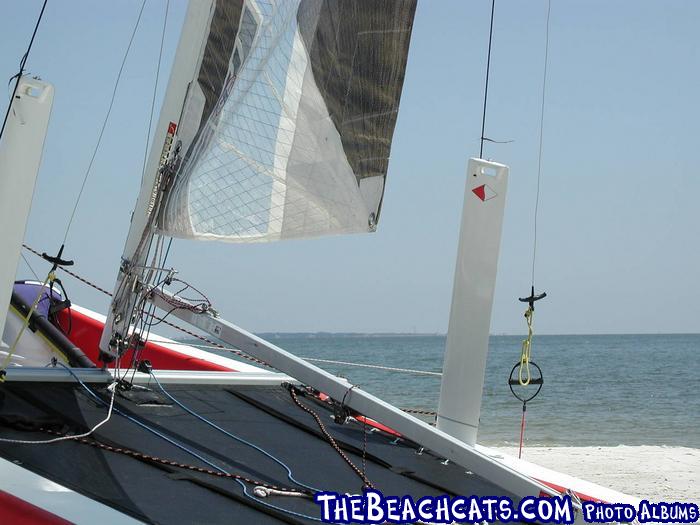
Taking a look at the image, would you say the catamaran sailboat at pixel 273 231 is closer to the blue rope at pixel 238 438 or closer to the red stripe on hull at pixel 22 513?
the blue rope at pixel 238 438

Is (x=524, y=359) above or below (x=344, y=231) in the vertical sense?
below

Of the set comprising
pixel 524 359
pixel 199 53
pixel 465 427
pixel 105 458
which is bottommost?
pixel 105 458

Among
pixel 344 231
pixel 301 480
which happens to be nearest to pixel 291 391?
pixel 344 231

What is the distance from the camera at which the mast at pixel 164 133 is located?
3.31 meters

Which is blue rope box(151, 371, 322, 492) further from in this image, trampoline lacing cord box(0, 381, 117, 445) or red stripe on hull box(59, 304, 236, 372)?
red stripe on hull box(59, 304, 236, 372)

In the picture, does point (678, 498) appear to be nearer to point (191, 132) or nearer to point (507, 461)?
point (507, 461)

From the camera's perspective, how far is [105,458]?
2693 millimetres

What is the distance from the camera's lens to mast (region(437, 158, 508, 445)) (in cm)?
346

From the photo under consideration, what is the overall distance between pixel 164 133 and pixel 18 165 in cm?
98

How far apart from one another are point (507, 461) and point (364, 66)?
178cm

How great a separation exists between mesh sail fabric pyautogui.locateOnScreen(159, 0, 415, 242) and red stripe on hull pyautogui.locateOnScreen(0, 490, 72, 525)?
141cm

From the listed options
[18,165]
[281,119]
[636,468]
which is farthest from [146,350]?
[636,468]

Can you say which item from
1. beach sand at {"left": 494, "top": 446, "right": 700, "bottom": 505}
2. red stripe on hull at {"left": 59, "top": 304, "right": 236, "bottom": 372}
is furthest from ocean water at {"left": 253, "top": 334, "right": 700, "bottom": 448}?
red stripe on hull at {"left": 59, "top": 304, "right": 236, "bottom": 372}

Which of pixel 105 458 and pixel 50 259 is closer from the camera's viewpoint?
pixel 105 458
